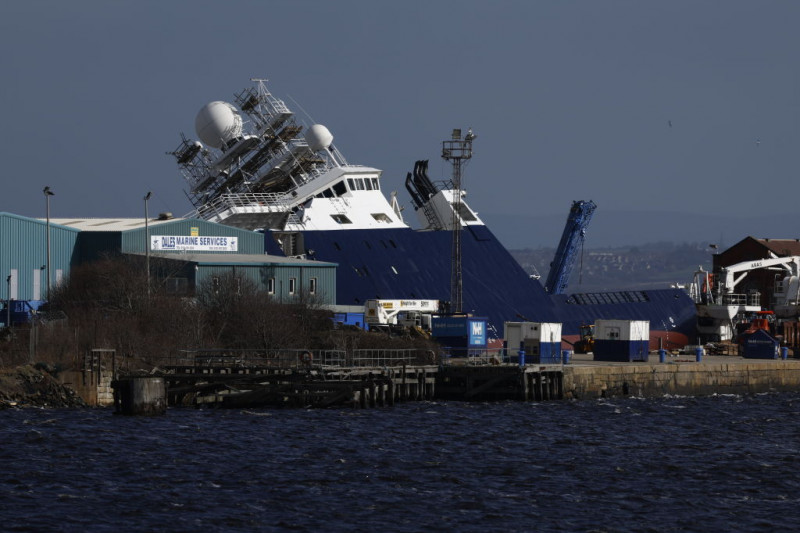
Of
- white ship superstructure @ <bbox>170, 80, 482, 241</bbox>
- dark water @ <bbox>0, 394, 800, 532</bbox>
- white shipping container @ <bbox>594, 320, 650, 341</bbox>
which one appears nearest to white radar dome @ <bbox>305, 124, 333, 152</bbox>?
white ship superstructure @ <bbox>170, 80, 482, 241</bbox>

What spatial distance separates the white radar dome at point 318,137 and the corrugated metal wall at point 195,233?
7807 millimetres

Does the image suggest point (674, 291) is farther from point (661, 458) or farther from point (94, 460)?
point (94, 460)

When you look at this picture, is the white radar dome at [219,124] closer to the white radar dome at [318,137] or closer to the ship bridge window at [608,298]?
the white radar dome at [318,137]

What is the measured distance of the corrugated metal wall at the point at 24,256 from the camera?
72375mm

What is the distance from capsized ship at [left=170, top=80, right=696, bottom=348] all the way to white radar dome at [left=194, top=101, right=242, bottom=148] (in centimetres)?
5

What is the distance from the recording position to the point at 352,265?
78812mm

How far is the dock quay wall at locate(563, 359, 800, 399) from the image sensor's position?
64875 mm

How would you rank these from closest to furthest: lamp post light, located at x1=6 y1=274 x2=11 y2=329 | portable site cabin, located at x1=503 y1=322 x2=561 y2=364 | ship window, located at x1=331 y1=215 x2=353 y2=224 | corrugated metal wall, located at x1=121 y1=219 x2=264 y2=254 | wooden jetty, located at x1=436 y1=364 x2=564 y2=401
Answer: wooden jetty, located at x1=436 y1=364 x2=564 y2=401
portable site cabin, located at x1=503 y1=322 x2=561 y2=364
lamp post light, located at x1=6 y1=274 x2=11 y2=329
corrugated metal wall, located at x1=121 y1=219 x2=264 y2=254
ship window, located at x1=331 y1=215 x2=353 y2=224

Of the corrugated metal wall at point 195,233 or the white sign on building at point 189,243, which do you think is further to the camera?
the white sign on building at point 189,243

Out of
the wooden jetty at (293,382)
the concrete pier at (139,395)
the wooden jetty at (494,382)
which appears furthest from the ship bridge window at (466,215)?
the concrete pier at (139,395)

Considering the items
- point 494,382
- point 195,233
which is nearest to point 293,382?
point 494,382

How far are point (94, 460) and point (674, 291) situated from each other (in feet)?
167

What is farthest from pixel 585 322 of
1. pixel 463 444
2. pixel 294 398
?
pixel 463 444

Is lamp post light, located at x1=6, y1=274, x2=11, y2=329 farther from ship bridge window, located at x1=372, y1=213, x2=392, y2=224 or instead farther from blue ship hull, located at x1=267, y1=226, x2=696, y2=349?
ship bridge window, located at x1=372, y1=213, x2=392, y2=224
